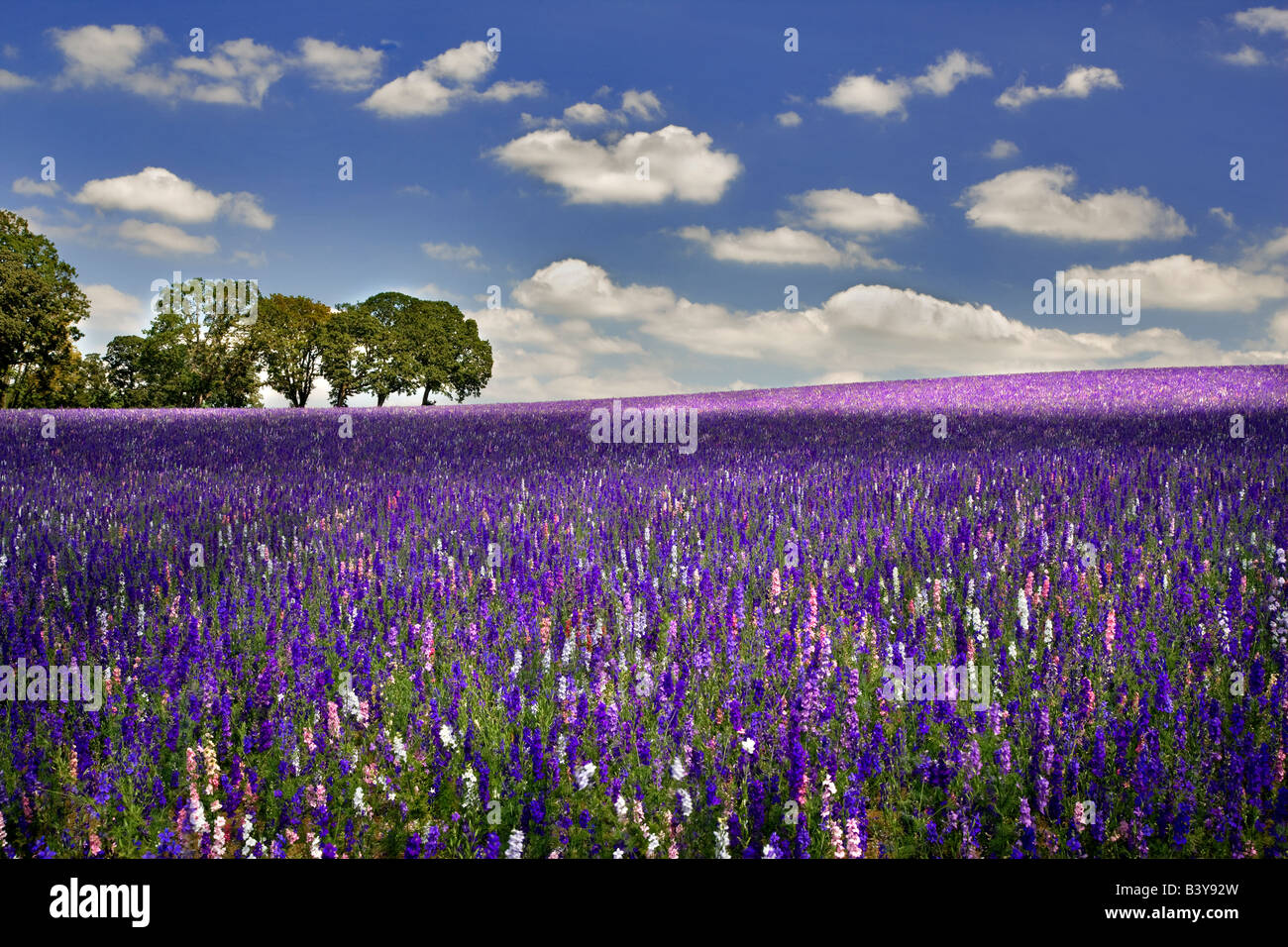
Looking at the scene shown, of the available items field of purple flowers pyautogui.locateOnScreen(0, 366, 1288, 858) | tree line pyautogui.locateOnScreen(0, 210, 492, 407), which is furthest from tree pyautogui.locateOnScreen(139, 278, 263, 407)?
field of purple flowers pyautogui.locateOnScreen(0, 366, 1288, 858)

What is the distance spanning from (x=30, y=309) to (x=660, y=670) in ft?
142

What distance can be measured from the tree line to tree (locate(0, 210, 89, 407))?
5.6 inches

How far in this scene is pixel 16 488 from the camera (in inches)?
336

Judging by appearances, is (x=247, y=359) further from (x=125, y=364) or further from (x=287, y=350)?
(x=125, y=364)

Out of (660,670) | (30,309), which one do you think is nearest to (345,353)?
(30,309)

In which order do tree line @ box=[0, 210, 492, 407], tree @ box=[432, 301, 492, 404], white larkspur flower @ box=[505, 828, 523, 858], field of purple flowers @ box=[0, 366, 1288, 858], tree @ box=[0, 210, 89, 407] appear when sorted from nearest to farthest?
white larkspur flower @ box=[505, 828, 523, 858] → field of purple flowers @ box=[0, 366, 1288, 858] → tree @ box=[0, 210, 89, 407] → tree line @ box=[0, 210, 492, 407] → tree @ box=[432, 301, 492, 404]

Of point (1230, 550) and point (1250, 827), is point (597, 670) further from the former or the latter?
point (1230, 550)

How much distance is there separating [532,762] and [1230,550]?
4.87m

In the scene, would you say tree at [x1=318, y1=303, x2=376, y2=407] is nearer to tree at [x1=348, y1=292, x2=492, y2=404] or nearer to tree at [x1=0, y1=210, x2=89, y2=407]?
tree at [x1=348, y1=292, x2=492, y2=404]

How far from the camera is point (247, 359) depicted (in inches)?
1891

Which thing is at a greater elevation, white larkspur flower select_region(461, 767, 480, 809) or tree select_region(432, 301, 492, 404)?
tree select_region(432, 301, 492, 404)

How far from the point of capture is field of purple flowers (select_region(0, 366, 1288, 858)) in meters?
2.48
